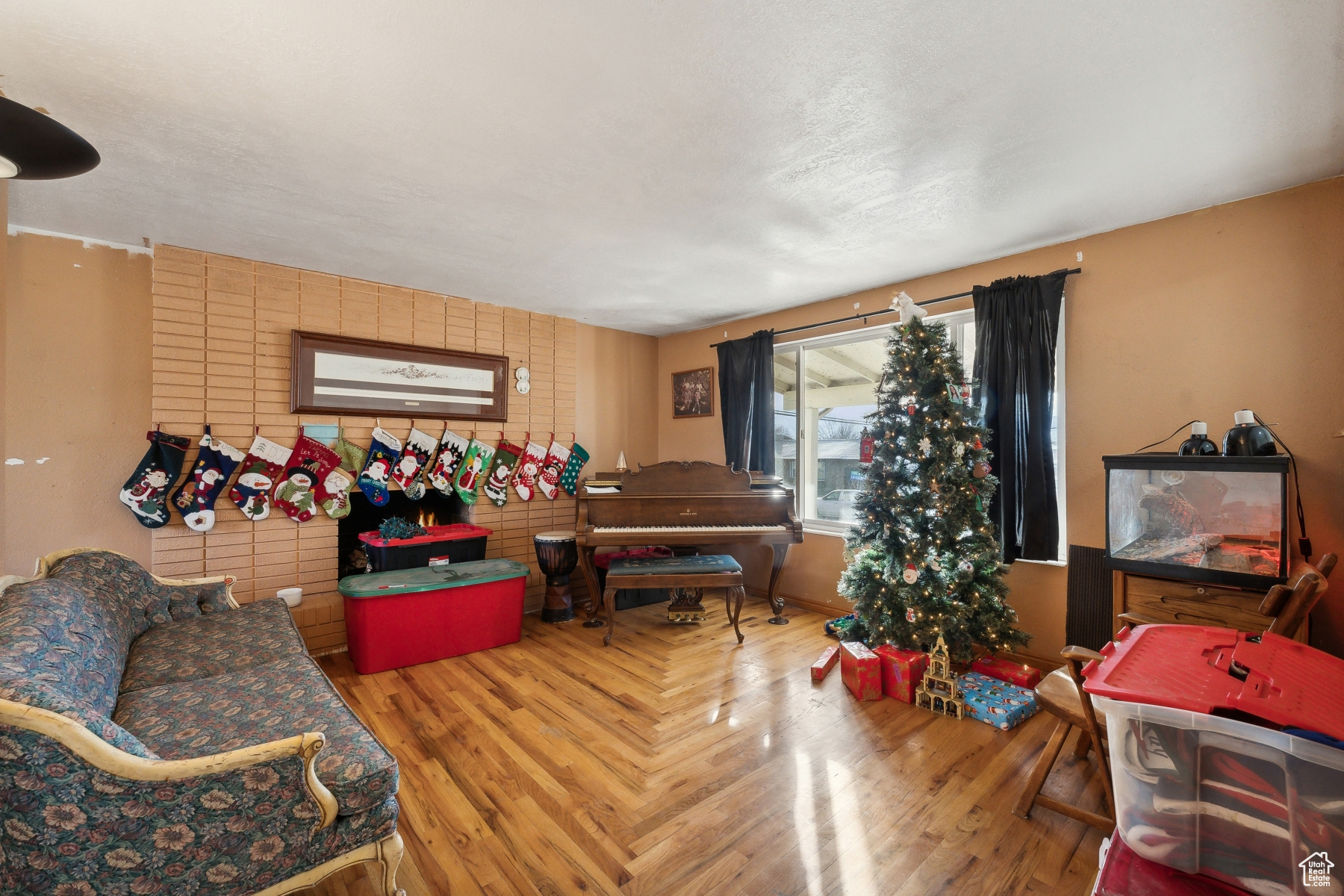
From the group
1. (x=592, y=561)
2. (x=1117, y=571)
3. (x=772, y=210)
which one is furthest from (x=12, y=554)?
(x=1117, y=571)

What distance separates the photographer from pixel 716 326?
5090 millimetres

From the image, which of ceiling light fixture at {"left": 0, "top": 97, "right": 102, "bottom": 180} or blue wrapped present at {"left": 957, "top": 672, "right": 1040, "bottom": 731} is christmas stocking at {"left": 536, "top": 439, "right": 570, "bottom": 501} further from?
ceiling light fixture at {"left": 0, "top": 97, "right": 102, "bottom": 180}

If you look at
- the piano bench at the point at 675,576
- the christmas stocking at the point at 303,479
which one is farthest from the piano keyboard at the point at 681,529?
the christmas stocking at the point at 303,479

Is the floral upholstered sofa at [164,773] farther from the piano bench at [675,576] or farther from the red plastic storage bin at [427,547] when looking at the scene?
the piano bench at [675,576]

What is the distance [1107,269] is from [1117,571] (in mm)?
1614

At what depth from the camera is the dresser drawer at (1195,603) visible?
2146 millimetres

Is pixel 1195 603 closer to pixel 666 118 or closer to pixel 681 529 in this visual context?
pixel 681 529

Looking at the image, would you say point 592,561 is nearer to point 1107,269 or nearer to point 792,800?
point 792,800

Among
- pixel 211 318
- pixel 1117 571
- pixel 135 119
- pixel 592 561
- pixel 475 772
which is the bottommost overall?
pixel 475 772

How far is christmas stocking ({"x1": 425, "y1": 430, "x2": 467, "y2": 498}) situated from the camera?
13.2ft

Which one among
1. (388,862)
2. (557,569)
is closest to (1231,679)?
(388,862)

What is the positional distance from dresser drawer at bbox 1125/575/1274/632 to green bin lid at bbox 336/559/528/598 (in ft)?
10.9

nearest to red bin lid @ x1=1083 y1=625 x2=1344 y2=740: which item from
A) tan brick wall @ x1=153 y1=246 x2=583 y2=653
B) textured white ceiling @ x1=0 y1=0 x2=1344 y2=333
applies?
textured white ceiling @ x1=0 y1=0 x2=1344 y2=333

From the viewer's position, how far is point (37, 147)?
1.21 metres
